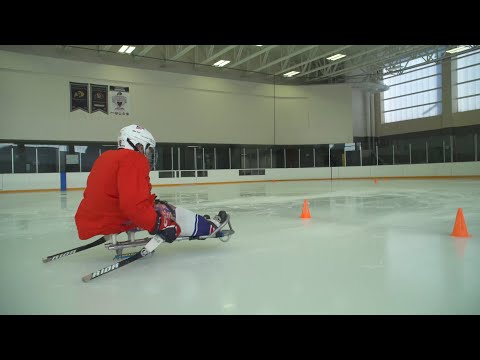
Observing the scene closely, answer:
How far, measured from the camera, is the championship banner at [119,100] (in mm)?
20125

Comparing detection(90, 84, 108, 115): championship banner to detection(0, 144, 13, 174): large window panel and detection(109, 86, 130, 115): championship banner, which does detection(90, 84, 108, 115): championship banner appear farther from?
detection(0, 144, 13, 174): large window panel

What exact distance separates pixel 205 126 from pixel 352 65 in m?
10.6

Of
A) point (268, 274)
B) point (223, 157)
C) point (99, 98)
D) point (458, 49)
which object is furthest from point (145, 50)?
point (268, 274)

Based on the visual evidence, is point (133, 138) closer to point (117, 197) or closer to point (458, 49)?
point (117, 197)

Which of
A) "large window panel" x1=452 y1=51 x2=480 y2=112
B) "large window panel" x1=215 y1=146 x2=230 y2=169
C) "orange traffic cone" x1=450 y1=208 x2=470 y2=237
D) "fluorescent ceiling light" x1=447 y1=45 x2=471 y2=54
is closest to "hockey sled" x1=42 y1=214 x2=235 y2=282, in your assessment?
"orange traffic cone" x1=450 y1=208 x2=470 y2=237

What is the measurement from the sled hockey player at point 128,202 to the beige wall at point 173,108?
17.5 m

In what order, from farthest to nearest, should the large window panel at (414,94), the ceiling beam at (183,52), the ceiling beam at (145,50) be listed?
1. the large window panel at (414,94)
2. the ceiling beam at (145,50)
3. the ceiling beam at (183,52)

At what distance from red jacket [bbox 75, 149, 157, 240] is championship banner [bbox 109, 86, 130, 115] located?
18379mm

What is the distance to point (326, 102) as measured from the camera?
26.8 meters

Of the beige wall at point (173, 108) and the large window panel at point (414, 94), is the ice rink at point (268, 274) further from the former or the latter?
the large window panel at point (414, 94)

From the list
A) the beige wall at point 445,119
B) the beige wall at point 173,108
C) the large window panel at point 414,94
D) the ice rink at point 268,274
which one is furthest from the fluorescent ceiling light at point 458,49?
the ice rink at point 268,274

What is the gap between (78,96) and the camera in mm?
19172
